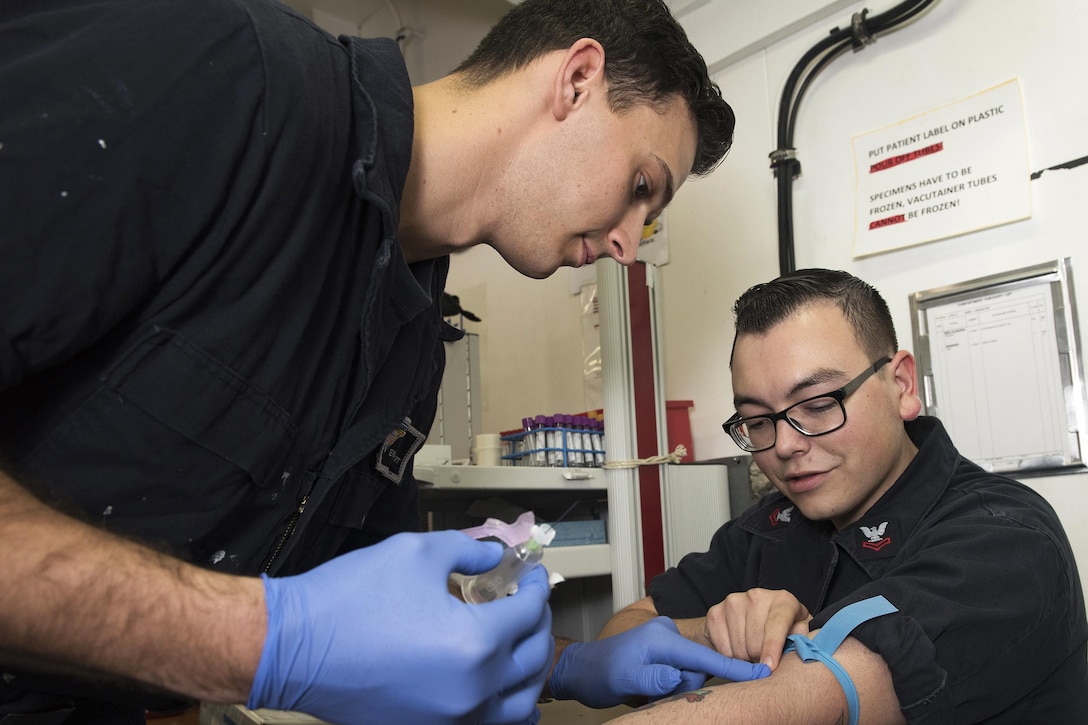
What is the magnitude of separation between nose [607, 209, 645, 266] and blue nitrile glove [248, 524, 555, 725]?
22.9 inches

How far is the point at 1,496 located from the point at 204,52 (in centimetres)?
39

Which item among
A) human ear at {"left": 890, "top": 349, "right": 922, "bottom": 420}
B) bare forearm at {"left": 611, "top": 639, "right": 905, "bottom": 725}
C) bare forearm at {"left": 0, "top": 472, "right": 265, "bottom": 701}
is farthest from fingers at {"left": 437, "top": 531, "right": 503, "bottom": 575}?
human ear at {"left": 890, "top": 349, "right": 922, "bottom": 420}

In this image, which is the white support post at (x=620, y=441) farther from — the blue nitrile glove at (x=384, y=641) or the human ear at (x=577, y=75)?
the blue nitrile glove at (x=384, y=641)

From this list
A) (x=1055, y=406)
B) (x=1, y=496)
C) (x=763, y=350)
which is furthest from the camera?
(x=1055, y=406)

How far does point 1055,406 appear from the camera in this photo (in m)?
1.64

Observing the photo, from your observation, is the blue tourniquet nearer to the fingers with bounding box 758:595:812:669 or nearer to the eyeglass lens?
the fingers with bounding box 758:595:812:669

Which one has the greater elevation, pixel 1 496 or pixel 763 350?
pixel 763 350

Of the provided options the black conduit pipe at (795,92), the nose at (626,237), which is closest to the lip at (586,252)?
the nose at (626,237)

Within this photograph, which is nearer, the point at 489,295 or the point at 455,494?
the point at 455,494

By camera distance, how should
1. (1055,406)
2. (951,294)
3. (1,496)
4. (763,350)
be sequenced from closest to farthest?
(1,496), (763,350), (1055,406), (951,294)

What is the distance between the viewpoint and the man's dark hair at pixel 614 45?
1.08m

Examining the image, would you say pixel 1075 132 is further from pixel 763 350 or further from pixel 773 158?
pixel 763 350

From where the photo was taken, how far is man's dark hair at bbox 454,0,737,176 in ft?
3.55

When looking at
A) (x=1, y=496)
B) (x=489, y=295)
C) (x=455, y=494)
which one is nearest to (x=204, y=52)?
(x=1, y=496)
